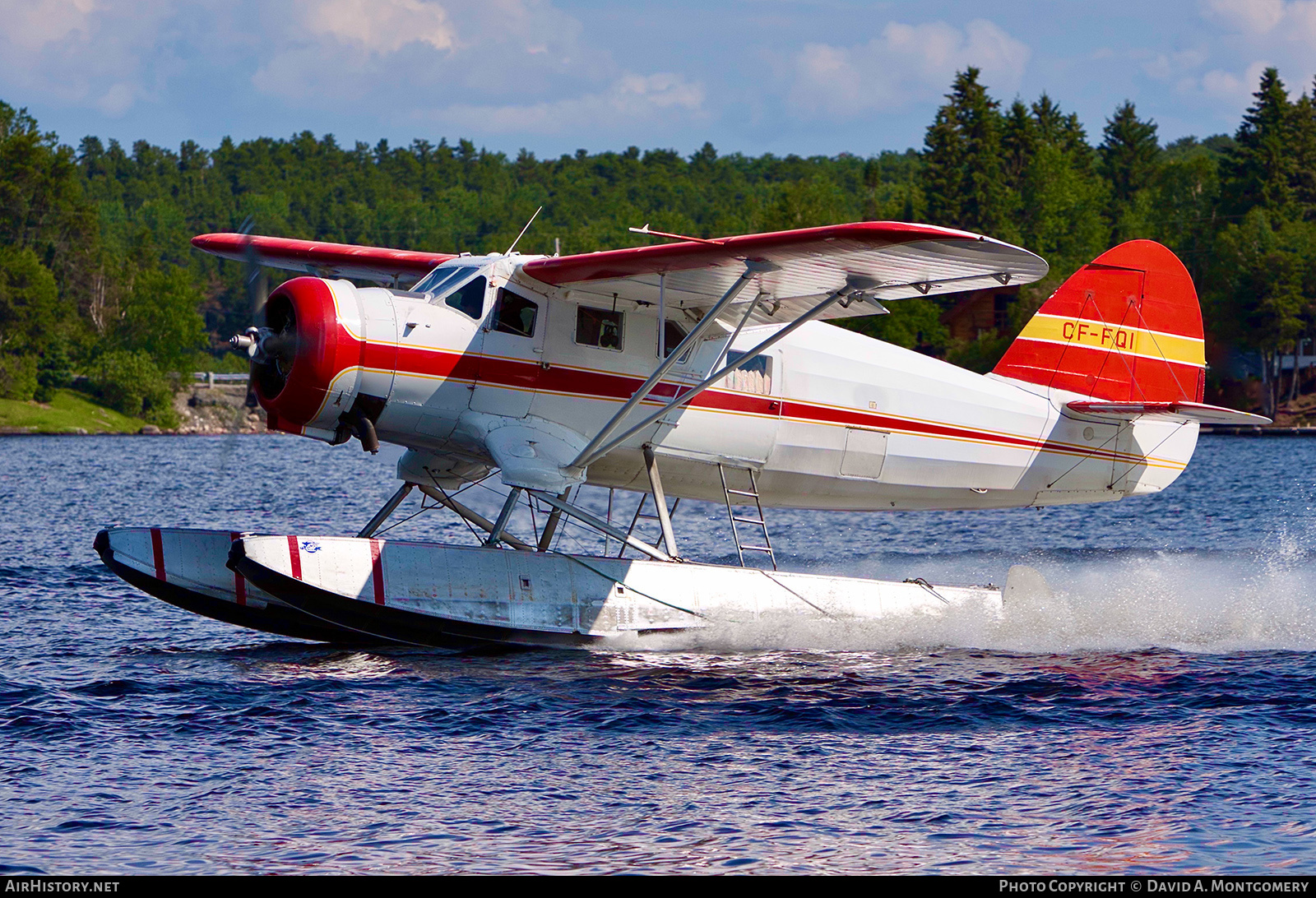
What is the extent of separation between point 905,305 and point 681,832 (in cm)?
6271

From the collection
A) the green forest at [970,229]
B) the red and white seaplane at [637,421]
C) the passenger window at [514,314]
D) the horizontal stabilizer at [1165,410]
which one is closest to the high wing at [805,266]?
the red and white seaplane at [637,421]

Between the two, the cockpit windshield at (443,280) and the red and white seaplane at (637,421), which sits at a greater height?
the cockpit windshield at (443,280)

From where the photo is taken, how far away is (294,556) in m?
11.1

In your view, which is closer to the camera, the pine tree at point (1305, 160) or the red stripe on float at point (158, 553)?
the red stripe on float at point (158, 553)

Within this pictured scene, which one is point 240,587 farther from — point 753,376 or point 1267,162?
point 1267,162

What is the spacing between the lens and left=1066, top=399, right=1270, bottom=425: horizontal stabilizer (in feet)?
42.4

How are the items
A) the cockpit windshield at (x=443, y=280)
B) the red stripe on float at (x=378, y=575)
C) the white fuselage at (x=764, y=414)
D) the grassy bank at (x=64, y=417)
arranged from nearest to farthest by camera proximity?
the red stripe on float at (x=378, y=575) → the white fuselage at (x=764, y=414) → the cockpit windshield at (x=443, y=280) → the grassy bank at (x=64, y=417)

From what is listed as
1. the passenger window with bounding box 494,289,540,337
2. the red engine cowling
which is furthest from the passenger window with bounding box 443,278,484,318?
the red engine cowling

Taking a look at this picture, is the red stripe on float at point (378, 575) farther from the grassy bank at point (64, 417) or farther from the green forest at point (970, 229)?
the grassy bank at point (64, 417)

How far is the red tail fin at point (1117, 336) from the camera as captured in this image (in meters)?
14.9

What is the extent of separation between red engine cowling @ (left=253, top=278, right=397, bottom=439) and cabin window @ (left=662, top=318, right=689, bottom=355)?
2.58m

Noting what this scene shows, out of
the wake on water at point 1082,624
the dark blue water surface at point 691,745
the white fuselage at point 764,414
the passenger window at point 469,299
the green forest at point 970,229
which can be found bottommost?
the dark blue water surface at point 691,745

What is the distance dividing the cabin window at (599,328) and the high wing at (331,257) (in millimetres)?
2329

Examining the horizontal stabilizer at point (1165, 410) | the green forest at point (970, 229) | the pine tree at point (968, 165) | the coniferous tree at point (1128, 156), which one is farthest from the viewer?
the coniferous tree at point (1128, 156)
